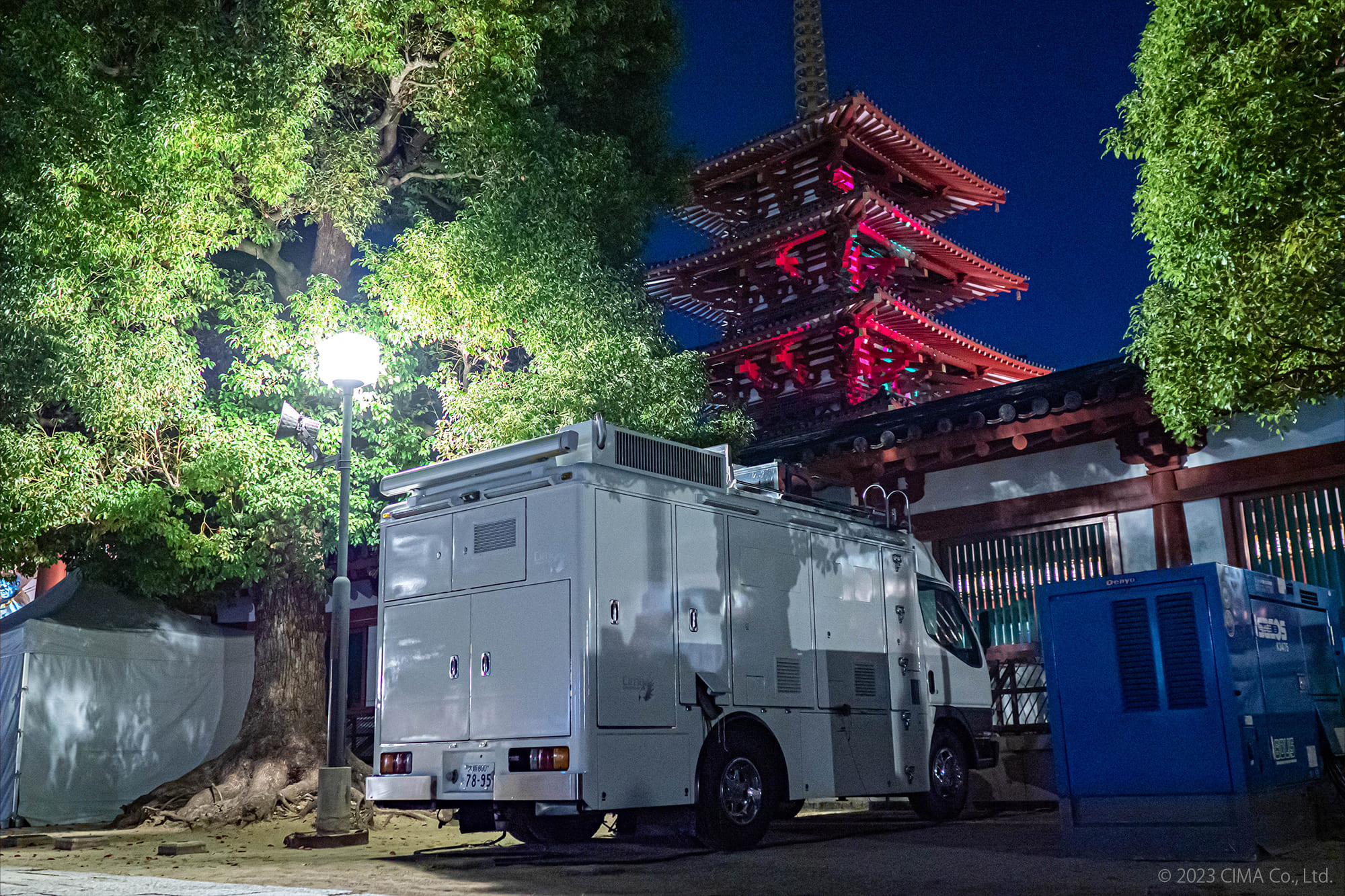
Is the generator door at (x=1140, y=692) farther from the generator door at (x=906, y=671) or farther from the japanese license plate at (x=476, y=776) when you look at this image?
the japanese license plate at (x=476, y=776)

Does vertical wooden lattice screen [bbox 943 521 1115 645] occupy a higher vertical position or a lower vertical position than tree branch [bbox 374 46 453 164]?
lower

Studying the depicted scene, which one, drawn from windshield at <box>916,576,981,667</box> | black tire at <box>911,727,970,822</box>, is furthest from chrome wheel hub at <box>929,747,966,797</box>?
windshield at <box>916,576,981,667</box>

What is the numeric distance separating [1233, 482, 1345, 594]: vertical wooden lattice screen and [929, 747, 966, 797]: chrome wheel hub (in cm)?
433

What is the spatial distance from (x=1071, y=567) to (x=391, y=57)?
10.2m

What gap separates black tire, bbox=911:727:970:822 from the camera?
10.3 meters

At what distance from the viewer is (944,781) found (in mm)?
10570

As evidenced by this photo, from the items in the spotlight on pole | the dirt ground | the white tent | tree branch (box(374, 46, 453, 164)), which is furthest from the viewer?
the white tent

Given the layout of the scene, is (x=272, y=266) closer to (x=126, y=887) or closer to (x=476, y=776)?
(x=476, y=776)

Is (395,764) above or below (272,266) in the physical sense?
below

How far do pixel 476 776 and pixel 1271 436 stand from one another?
9.89m

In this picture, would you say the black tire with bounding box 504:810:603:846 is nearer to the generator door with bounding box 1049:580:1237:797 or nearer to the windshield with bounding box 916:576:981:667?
the windshield with bounding box 916:576:981:667

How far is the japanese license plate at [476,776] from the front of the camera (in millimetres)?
7664

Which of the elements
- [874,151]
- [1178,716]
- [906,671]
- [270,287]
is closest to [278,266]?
[270,287]

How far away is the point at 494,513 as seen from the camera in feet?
26.9
